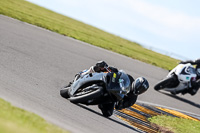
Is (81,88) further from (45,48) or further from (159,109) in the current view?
(45,48)

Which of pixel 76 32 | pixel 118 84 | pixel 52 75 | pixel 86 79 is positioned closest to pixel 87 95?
pixel 86 79

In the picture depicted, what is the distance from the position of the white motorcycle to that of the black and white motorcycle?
5.72m

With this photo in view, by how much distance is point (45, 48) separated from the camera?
43.9 feet

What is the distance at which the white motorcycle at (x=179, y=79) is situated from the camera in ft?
Answer: 42.4

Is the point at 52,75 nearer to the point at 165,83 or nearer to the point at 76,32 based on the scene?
the point at 165,83

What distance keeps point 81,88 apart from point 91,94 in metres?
0.47

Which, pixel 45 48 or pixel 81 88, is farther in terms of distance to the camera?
pixel 45 48

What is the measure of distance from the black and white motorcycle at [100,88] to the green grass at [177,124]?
2395mm

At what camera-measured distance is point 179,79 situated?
42.5 feet

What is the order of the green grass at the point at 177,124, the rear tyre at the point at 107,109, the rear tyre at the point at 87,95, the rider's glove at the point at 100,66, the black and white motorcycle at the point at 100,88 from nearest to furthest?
the rear tyre at the point at 87,95 < the black and white motorcycle at the point at 100,88 < the rider's glove at the point at 100,66 < the rear tyre at the point at 107,109 < the green grass at the point at 177,124

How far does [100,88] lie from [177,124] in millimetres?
3602

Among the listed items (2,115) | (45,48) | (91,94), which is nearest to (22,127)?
(2,115)

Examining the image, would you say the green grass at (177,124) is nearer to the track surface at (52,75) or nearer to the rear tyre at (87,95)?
the track surface at (52,75)

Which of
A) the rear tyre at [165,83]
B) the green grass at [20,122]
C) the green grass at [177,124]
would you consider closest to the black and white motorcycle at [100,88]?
the green grass at [20,122]
